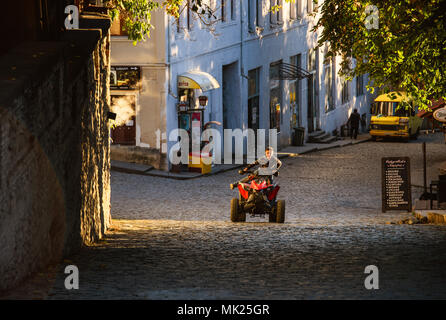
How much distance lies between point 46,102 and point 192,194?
1675 centimetres

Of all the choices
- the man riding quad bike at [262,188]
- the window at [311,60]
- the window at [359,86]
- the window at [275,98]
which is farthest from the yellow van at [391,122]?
the man riding quad bike at [262,188]

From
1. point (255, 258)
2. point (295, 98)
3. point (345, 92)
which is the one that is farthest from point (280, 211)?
point (345, 92)

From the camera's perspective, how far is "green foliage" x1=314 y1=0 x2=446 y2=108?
57.6ft

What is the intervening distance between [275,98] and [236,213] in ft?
74.3

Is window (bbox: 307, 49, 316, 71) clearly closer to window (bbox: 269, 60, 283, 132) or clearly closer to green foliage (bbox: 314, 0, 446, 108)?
window (bbox: 269, 60, 283, 132)

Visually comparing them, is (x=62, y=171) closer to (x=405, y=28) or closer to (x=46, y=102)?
(x=46, y=102)

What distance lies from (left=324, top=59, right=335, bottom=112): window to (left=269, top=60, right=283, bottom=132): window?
6.61 metres

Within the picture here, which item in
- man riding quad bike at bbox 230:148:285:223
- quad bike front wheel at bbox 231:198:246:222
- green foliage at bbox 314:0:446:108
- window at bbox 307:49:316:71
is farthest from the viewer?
window at bbox 307:49:316:71

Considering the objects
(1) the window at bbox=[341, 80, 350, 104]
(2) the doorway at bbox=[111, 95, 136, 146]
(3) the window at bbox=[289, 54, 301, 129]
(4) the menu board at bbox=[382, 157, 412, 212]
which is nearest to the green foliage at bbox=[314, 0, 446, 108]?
(4) the menu board at bbox=[382, 157, 412, 212]

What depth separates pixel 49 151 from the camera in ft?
31.0

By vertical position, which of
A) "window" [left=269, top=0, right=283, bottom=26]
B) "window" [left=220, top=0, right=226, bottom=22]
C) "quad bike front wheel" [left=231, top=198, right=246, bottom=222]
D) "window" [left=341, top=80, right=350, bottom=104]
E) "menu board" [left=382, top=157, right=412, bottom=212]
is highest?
"window" [left=269, top=0, right=283, bottom=26]

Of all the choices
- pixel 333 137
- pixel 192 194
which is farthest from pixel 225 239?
pixel 333 137

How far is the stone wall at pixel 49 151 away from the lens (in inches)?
304
